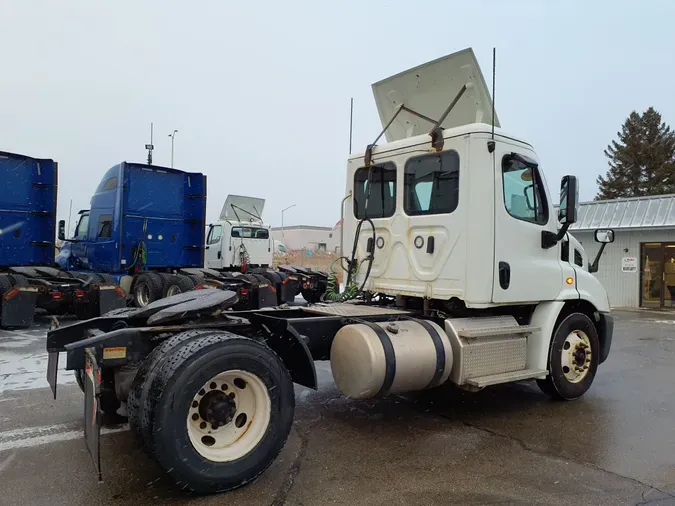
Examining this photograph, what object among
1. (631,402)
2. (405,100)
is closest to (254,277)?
(405,100)

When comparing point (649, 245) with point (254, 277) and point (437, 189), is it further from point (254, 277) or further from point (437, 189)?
point (437, 189)

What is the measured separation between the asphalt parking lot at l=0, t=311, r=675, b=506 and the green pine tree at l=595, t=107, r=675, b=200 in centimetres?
3779

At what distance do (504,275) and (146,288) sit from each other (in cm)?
952

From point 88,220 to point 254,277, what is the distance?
4.54 m

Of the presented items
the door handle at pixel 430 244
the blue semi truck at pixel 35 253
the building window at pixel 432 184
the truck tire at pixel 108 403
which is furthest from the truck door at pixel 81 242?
the door handle at pixel 430 244

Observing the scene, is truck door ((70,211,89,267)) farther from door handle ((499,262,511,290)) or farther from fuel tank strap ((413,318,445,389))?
door handle ((499,262,511,290))

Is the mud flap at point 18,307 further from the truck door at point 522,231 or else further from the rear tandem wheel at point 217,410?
the truck door at point 522,231

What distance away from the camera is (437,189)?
532 cm

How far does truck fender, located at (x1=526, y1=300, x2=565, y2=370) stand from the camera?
5363mm

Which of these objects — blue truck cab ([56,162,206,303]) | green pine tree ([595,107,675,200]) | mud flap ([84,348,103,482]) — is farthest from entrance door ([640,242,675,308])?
green pine tree ([595,107,675,200])

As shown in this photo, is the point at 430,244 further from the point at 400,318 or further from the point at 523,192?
the point at 523,192

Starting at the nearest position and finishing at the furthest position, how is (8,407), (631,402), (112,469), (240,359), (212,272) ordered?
(240,359), (112,469), (8,407), (631,402), (212,272)

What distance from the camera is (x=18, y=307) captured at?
10.2 m

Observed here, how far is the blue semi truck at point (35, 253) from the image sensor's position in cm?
1061
